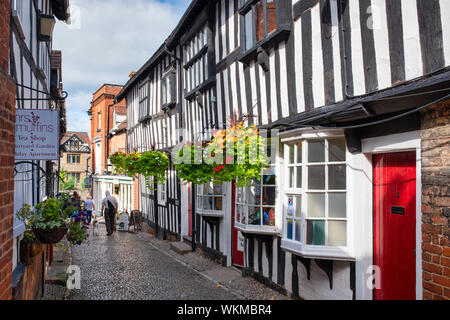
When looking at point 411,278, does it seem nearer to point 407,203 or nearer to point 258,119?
point 407,203

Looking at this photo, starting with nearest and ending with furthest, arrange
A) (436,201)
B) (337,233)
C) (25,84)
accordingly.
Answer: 1. (436,201)
2. (25,84)
3. (337,233)

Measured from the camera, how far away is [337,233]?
4.77 m

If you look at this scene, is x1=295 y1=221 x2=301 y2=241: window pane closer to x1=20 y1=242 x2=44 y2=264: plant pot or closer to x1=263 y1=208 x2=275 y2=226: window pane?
x1=263 y1=208 x2=275 y2=226: window pane

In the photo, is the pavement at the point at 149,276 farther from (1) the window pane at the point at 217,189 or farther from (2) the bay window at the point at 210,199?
(1) the window pane at the point at 217,189

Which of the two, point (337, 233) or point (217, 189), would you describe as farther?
point (217, 189)

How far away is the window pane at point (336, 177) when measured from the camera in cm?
482

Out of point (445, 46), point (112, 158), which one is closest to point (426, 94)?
point (445, 46)

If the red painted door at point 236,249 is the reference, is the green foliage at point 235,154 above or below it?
above

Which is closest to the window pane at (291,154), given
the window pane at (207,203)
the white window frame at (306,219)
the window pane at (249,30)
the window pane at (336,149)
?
the white window frame at (306,219)

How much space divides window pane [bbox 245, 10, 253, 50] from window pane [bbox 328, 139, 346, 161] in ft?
9.34

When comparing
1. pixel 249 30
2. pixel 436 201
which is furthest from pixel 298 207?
pixel 249 30

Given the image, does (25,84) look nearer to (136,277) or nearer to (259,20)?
(259,20)

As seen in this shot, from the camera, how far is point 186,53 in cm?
1077

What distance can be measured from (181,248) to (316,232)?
592cm
